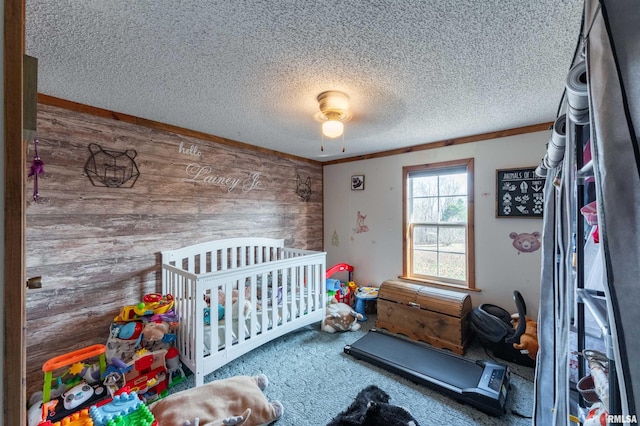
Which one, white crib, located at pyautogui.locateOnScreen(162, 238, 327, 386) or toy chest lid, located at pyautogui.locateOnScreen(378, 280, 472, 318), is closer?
white crib, located at pyautogui.locateOnScreen(162, 238, 327, 386)

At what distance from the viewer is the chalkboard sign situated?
248 cm

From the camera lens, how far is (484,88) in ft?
5.79

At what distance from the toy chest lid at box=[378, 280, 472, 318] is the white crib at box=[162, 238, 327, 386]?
0.75 meters

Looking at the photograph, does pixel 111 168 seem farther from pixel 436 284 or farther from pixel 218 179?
pixel 436 284

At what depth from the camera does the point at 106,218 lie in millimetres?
2156

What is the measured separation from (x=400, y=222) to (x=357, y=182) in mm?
856

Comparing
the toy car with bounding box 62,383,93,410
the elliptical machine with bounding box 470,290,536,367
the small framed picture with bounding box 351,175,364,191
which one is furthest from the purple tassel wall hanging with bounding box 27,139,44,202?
the elliptical machine with bounding box 470,290,536,367

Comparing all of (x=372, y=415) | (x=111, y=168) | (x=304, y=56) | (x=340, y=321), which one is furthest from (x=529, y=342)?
(x=111, y=168)

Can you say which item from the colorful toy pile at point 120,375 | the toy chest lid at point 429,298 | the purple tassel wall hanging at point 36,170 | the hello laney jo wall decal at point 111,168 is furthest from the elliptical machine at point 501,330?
the purple tassel wall hanging at point 36,170

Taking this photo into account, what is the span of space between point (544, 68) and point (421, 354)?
224 centimetres

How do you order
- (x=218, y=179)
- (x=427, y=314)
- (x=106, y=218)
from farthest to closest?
1. (x=218, y=179)
2. (x=427, y=314)
3. (x=106, y=218)

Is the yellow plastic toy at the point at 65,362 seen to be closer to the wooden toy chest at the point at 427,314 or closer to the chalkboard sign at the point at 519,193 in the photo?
the wooden toy chest at the point at 427,314

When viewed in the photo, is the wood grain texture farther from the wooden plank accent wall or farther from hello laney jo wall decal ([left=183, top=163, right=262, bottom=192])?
hello laney jo wall decal ([left=183, top=163, right=262, bottom=192])

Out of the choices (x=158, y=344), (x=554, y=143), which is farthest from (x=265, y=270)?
(x=554, y=143)
